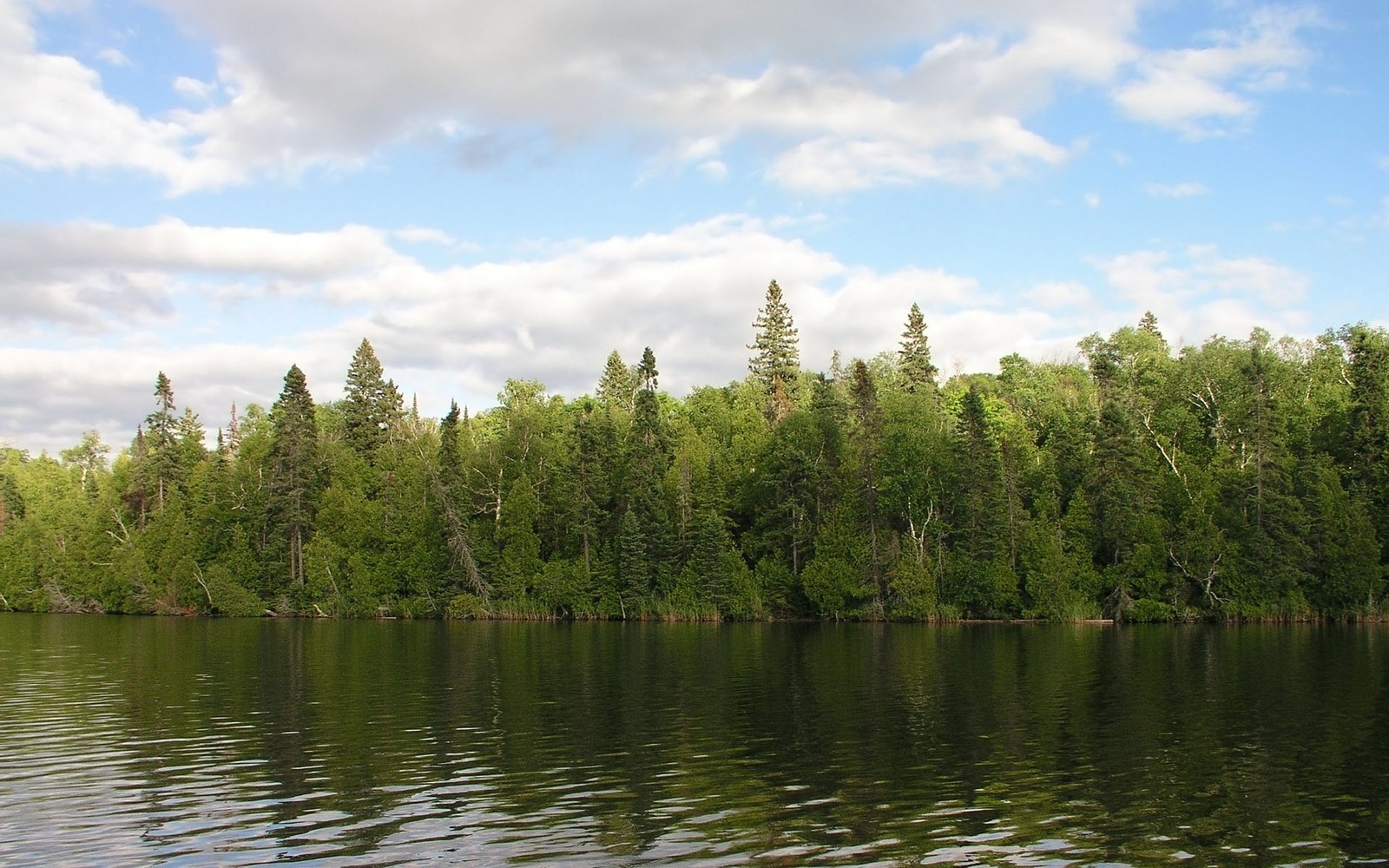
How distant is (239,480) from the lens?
123250 millimetres

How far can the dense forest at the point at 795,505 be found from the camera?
299ft

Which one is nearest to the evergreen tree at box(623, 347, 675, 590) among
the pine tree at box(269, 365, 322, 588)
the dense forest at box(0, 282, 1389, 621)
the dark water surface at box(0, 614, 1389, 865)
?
the dense forest at box(0, 282, 1389, 621)

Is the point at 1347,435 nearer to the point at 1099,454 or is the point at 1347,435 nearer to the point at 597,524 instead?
the point at 1099,454

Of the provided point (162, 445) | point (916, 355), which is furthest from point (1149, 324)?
point (162, 445)

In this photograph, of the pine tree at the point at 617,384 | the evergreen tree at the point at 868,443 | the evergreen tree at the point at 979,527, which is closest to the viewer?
the evergreen tree at the point at 979,527

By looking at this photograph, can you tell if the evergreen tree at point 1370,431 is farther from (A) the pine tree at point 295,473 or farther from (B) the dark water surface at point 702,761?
(A) the pine tree at point 295,473

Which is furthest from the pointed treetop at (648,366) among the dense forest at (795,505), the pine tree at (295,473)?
the pine tree at (295,473)

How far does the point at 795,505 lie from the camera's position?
10406 centimetres

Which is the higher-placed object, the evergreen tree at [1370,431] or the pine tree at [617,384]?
the pine tree at [617,384]

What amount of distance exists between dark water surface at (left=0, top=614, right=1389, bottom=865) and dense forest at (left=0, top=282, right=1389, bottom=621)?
128 feet

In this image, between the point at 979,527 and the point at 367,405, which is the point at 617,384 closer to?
the point at 367,405

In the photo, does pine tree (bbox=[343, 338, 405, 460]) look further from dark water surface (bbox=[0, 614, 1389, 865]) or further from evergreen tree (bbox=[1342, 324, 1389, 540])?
evergreen tree (bbox=[1342, 324, 1389, 540])

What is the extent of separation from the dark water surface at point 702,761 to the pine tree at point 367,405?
250 ft

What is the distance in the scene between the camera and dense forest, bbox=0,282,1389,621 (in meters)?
91.1
